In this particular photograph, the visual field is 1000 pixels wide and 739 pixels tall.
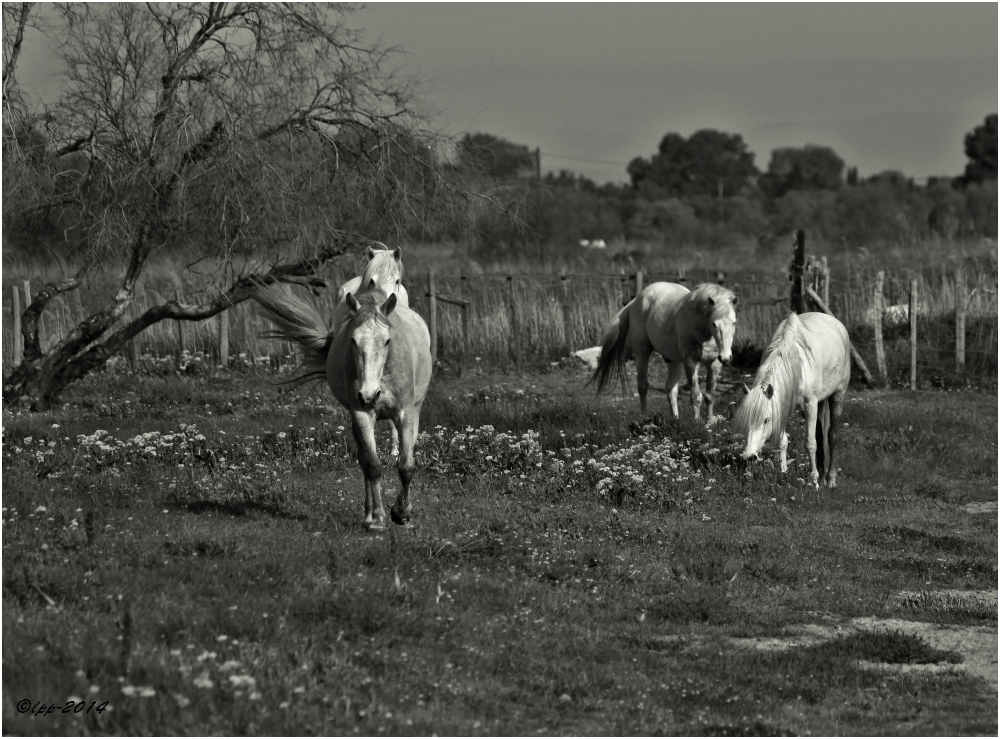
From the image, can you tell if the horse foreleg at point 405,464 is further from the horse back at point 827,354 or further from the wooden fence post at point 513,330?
the wooden fence post at point 513,330

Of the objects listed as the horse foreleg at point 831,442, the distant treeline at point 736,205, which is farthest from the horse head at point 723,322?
the distant treeline at point 736,205

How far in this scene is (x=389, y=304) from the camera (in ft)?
28.0

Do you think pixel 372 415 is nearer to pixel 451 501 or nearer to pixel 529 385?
pixel 451 501

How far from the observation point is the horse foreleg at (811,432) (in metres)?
12.0

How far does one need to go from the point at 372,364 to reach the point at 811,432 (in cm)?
563

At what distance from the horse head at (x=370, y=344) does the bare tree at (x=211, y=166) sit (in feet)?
25.7

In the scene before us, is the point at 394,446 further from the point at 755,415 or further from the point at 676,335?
the point at 676,335

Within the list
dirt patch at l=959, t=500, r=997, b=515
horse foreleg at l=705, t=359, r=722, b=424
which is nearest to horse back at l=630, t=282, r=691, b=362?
horse foreleg at l=705, t=359, r=722, b=424

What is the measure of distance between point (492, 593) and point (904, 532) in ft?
Result: 15.5

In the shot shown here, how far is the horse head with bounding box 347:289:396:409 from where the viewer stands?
27.2 ft

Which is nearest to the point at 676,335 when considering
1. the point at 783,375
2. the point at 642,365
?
the point at 642,365

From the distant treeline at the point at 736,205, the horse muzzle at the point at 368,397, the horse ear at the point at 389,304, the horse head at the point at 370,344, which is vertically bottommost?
the horse muzzle at the point at 368,397

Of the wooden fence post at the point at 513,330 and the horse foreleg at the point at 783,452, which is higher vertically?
the wooden fence post at the point at 513,330

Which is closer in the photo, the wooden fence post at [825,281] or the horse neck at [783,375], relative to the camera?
the horse neck at [783,375]
